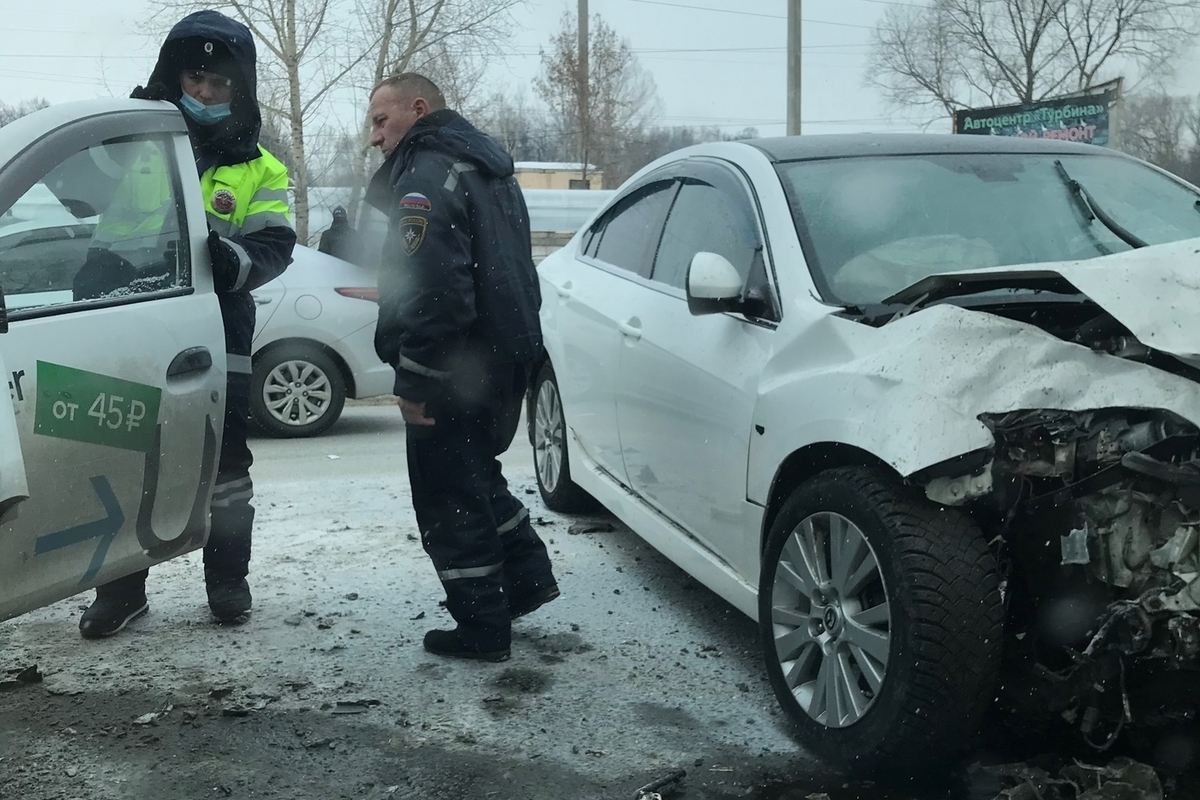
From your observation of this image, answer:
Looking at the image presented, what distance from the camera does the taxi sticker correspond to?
10.1 ft

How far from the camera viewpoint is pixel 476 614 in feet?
13.2

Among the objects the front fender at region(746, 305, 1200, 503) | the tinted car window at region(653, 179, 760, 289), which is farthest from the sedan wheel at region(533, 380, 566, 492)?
the front fender at region(746, 305, 1200, 503)

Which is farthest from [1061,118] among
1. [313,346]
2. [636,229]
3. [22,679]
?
[22,679]

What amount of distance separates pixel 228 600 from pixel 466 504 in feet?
3.40

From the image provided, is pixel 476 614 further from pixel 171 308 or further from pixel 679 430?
pixel 171 308

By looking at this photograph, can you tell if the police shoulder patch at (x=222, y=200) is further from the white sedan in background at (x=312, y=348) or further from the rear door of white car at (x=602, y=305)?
the white sedan in background at (x=312, y=348)

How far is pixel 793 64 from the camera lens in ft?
67.4

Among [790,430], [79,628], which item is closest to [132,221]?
[79,628]

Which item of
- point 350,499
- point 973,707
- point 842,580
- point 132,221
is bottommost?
point 350,499

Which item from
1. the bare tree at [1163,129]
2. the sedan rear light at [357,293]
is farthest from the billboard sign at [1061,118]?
the sedan rear light at [357,293]

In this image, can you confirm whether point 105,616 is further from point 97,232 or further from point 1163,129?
point 1163,129

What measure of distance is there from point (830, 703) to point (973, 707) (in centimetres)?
43

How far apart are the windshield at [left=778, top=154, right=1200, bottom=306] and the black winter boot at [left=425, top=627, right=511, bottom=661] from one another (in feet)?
5.34

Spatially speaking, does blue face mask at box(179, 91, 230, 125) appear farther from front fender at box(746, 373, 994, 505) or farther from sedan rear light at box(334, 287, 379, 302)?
sedan rear light at box(334, 287, 379, 302)
